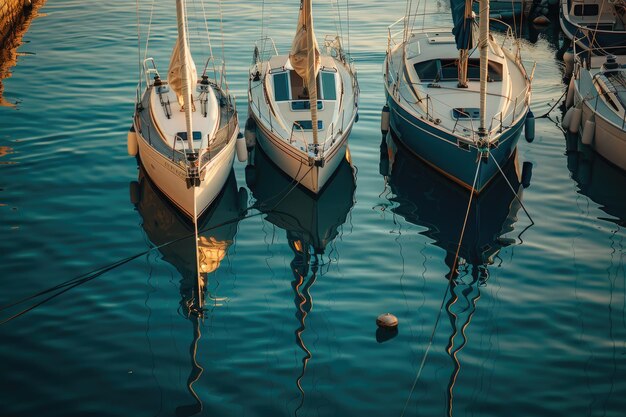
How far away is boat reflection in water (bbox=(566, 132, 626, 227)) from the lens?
24.1m

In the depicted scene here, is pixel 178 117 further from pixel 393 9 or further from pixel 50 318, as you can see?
pixel 393 9

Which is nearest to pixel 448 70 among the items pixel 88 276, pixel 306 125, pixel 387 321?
pixel 306 125

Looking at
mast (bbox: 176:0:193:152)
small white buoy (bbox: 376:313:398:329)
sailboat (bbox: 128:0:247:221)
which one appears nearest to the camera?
small white buoy (bbox: 376:313:398:329)

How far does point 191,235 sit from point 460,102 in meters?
9.33

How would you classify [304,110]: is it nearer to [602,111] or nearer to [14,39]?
[602,111]

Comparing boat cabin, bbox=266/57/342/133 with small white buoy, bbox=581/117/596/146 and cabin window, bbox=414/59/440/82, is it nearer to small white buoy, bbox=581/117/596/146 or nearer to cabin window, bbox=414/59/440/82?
cabin window, bbox=414/59/440/82

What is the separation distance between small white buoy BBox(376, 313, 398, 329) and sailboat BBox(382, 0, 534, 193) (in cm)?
654

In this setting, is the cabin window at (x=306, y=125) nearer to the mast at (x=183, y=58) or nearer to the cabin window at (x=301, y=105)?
the cabin window at (x=301, y=105)

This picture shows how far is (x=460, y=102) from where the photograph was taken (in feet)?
84.3

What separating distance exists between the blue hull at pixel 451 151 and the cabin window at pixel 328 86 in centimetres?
205

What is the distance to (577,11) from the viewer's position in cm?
3881

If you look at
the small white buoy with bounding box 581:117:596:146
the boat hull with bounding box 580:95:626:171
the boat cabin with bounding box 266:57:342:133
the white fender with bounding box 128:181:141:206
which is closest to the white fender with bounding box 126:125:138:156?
the white fender with bounding box 128:181:141:206

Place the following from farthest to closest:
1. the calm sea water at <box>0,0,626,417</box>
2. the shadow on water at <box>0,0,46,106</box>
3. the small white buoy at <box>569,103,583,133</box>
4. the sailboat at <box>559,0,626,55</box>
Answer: the shadow on water at <box>0,0,46,106</box>
the sailboat at <box>559,0,626,55</box>
the small white buoy at <box>569,103,583,133</box>
the calm sea water at <box>0,0,626,417</box>

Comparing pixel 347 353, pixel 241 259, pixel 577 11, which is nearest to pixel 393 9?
pixel 577 11
